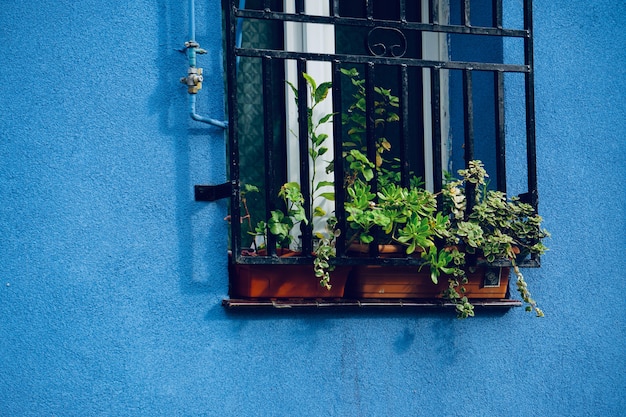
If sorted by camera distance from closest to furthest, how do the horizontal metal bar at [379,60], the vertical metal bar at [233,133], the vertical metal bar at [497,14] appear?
the vertical metal bar at [233,133] < the horizontal metal bar at [379,60] < the vertical metal bar at [497,14]

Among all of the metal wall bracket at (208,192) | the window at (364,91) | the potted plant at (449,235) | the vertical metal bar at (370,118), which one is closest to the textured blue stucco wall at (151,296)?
the metal wall bracket at (208,192)

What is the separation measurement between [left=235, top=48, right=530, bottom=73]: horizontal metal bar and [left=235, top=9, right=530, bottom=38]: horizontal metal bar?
0.13 metres

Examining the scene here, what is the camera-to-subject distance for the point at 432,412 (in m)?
4.37

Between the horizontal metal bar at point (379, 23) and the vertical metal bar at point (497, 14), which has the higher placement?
the vertical metal bar at point (497, 14)

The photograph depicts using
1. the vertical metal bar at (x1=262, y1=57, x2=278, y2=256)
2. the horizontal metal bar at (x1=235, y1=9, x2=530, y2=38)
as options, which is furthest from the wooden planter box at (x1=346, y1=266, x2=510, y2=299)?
the horizontal metal bar at (x1=235, y1=9, x2=530, y2=38)

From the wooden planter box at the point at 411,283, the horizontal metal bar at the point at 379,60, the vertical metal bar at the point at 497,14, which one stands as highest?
the vertical metal bar at the point at 497,14

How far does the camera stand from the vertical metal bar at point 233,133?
412cm

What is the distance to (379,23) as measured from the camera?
174 inches

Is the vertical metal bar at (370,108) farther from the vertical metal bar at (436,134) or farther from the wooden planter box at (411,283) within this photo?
the wooden planter box at (411,283)

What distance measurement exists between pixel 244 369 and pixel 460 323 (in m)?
0.99

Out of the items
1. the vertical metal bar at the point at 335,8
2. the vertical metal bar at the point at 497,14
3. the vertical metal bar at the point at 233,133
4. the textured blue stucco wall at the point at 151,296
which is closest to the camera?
the textured blue stucco wall at the point at 151,296

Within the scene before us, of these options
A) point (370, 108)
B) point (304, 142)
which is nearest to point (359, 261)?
point (304, 142)

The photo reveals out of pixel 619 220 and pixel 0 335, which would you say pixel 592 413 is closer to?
pixel 619 220

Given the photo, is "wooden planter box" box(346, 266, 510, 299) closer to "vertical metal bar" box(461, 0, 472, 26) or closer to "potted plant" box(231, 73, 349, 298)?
"potted plant" box(231, 73, 349, 298)
